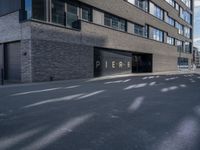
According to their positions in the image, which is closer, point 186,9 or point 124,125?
point 124,125

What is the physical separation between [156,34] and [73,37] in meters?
20.5

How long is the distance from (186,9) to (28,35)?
44.4 meters

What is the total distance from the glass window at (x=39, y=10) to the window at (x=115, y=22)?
8.26 m

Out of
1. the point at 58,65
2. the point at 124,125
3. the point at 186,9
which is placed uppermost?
the point at 186,9

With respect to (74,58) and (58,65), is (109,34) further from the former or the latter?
(58,65)

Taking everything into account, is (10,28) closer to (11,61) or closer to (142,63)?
(11,61)

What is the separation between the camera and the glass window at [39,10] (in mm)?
15617

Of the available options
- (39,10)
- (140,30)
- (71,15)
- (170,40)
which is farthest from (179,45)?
(39,10)

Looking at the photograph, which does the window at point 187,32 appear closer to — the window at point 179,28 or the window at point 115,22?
the window at point 179,28

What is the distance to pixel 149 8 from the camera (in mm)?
31797

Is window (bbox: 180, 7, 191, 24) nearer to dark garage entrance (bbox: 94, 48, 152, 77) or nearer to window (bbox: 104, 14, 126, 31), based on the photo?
dark garage entrance (bbox: 94, 48, 152, 77)

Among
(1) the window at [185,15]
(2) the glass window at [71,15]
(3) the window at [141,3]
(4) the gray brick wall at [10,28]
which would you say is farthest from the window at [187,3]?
(4) the gray brick wall at [10,28]

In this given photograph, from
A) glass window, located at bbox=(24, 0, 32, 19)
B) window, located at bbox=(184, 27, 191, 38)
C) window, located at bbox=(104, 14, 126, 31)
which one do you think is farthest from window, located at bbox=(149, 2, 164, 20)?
glass window, located at bbox=(24, 0, 32, 19)

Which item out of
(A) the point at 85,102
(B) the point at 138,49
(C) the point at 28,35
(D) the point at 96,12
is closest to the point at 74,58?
(C) the point at 28,35
